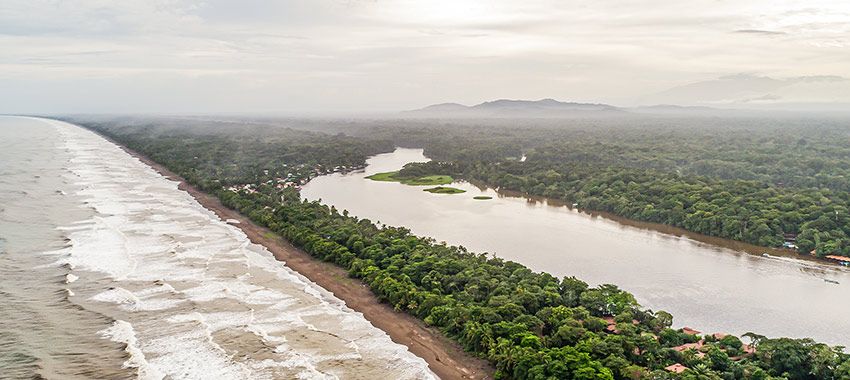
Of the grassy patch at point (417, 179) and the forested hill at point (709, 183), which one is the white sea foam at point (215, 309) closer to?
the grassy patch at point (417, 179)

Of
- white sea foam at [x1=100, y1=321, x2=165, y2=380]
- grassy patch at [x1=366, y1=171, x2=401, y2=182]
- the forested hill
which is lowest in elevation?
white sea foam at [x1=100, y1=321, x2=165, y2=380]

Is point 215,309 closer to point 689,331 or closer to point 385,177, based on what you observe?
point 689,331

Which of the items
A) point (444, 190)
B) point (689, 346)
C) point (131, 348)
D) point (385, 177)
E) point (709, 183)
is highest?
point (709, 183)

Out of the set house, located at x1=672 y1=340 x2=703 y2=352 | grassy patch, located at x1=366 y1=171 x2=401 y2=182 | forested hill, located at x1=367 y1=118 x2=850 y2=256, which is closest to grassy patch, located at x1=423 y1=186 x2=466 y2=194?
forested hill, located at x1=367 y1=118 x2=850 y2=256

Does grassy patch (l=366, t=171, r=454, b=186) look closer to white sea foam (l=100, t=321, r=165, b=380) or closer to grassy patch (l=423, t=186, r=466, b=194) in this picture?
grassy patch (l=423, t=186, r=466, b=194)

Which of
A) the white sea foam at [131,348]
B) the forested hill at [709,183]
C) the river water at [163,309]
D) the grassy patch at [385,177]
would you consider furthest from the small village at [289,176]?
the white sea foam at [131,348]

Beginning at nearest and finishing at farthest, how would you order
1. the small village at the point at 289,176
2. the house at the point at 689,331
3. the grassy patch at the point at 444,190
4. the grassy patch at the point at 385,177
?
the house at the point at 689,331, the small village at the point at 289,176, the grassy patch at the point at 444,190, the grassy patch at the point at 385,177

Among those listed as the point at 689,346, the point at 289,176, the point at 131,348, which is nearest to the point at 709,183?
the point at 689,346
